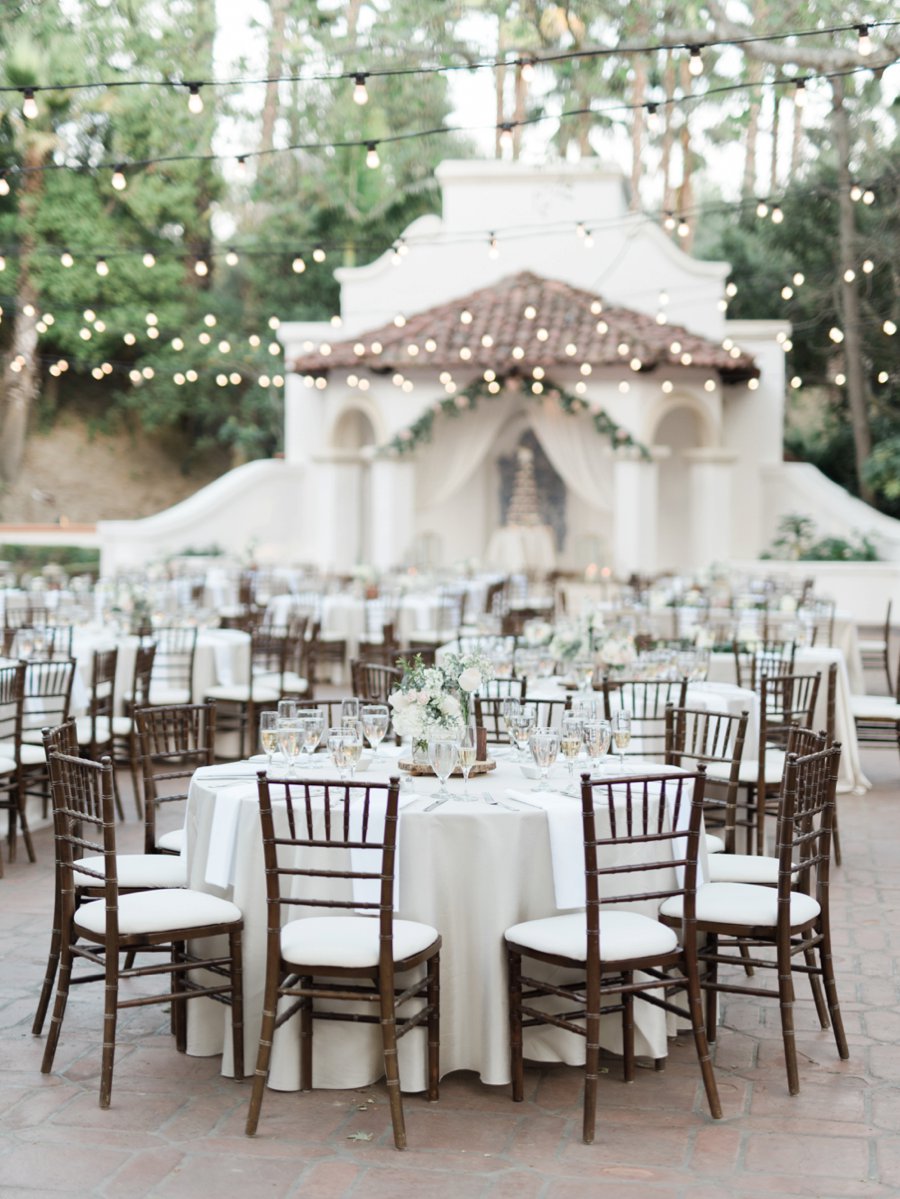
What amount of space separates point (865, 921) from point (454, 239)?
17.2 m

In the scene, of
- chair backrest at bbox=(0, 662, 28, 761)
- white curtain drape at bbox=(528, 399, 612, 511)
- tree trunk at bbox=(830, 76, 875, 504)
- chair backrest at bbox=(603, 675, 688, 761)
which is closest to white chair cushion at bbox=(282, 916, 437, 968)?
chair backrest at bbox=(603, 675, 688, 761)

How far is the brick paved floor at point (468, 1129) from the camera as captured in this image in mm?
3727

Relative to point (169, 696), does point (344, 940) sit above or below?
below

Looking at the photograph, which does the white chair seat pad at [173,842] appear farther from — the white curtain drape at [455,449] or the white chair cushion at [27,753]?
the white curtain drape at [455,449]

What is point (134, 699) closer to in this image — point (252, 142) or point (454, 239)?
point (454, 239)

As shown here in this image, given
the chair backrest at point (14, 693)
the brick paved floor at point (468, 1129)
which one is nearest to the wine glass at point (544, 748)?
the brick paved floor at point (468, 1129)

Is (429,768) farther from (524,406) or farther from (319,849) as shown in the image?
(524,406)

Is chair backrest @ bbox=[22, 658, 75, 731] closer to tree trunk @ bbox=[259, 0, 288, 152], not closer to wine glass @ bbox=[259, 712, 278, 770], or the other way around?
wine glass @ bbox=[259, 712, 278, 770]

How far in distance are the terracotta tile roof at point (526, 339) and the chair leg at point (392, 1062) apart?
1583cm

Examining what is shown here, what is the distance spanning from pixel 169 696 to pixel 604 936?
5.75m

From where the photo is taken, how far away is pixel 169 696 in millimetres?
9461

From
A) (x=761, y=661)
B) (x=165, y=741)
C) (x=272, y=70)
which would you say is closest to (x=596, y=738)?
(x=165, y=741)

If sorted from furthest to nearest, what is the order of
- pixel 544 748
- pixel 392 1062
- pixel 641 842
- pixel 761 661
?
pixel 761 661 < pixel 544 748 < pixel 641 842 < pixel 392 1062

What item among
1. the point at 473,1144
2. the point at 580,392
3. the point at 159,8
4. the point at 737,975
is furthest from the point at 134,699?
the point at 159,8
